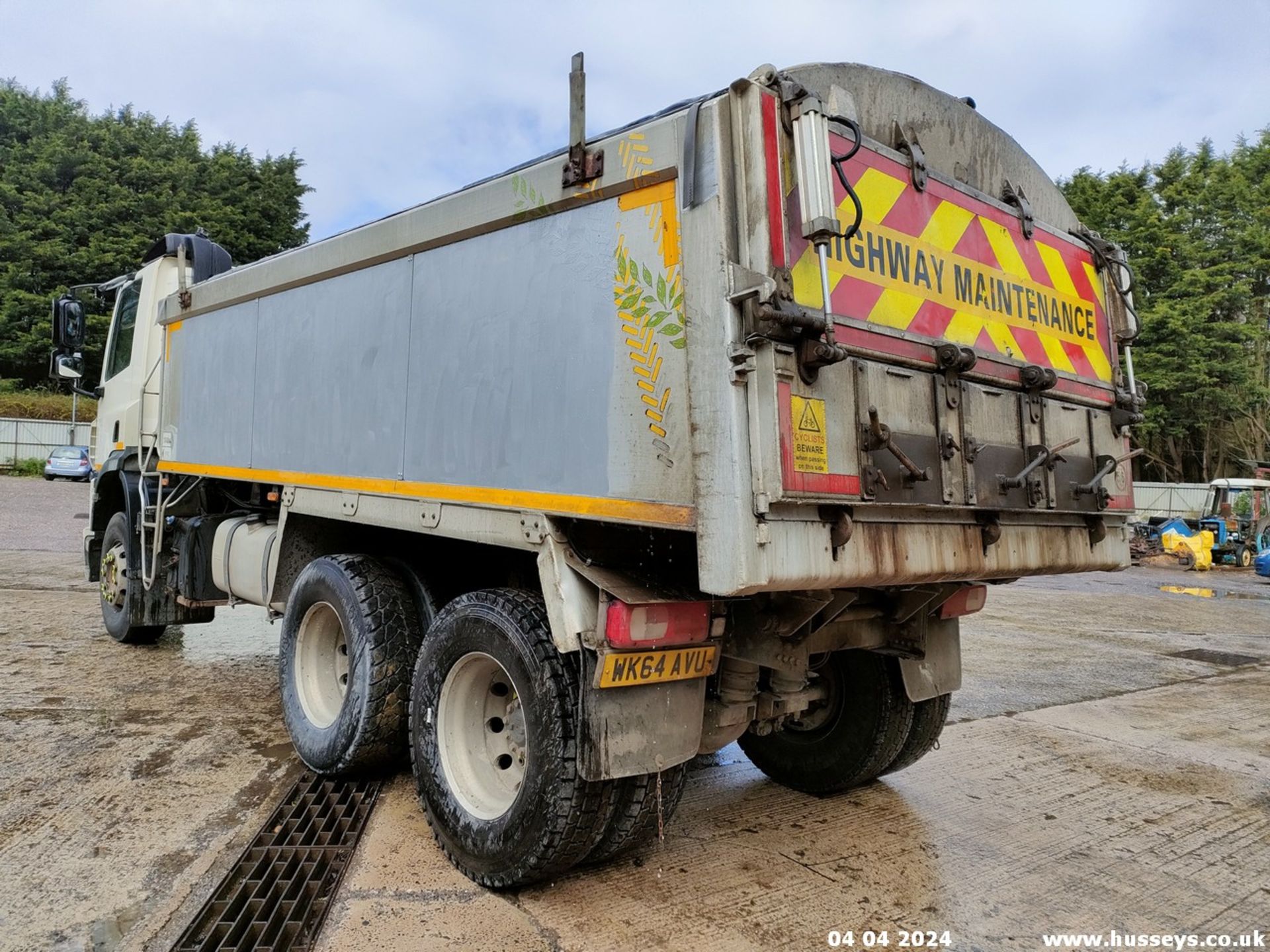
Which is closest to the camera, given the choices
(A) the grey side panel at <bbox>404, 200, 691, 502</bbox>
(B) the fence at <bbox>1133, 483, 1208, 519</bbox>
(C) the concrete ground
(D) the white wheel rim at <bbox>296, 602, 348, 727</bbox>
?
(A) the grey side panel at <bbox>404, 200, 691, 502</bbox>

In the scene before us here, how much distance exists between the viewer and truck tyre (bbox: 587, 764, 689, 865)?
2.93 m

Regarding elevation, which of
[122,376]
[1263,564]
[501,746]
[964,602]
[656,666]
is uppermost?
[122,376]

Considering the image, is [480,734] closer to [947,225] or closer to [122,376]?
[947,225]

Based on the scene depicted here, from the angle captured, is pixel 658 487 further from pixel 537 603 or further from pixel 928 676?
pixel 928 676

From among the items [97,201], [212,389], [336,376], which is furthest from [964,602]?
[97,201]

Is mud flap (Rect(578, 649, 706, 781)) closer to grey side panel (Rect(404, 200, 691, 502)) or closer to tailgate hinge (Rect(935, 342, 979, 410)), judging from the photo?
grey side panel (Rect(404, 200, 691, 502))

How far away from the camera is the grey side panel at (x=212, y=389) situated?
5.13 m

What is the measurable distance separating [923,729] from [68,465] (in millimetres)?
28074

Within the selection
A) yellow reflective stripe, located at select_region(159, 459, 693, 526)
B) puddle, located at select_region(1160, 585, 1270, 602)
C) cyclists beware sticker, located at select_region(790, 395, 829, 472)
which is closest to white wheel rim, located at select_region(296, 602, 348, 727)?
yellow reflective stripe, located at select_region(159, 459, 693, 526)

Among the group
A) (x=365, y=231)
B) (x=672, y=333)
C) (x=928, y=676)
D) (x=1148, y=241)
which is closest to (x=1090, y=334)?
(x=928, y=676)

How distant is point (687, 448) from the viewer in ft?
8.25

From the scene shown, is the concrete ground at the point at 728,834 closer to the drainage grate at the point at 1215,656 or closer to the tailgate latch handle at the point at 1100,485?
the tailgate latch handle at the point at 1100,485

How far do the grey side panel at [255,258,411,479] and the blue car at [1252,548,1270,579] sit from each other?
18.5 m

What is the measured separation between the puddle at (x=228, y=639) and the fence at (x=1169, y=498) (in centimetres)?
2593
